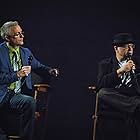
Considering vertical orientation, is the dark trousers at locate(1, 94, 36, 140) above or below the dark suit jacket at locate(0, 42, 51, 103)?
below

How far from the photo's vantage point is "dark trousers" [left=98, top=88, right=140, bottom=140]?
357 centimetres

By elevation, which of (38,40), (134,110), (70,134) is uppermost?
(38,40)

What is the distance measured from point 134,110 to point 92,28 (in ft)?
4.33

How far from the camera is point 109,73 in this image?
154 inches

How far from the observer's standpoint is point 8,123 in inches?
144

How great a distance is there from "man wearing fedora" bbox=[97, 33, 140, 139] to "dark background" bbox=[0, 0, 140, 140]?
56 cm

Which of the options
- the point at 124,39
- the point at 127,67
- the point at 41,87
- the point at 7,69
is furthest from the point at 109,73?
the point at 7,69

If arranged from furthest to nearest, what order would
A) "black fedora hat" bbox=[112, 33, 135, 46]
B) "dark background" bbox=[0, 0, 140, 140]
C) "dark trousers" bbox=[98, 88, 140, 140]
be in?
"dark background" bbox=[0, 0, 140, 140] < "black fedora hat" bbox=[112, 33, 135, 46] < "dark trousers" bbox=[98, 88, 140, 140]

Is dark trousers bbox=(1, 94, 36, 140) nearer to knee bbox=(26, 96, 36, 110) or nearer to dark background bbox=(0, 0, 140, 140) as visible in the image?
knee bbox=(26, 96, 36, 110)

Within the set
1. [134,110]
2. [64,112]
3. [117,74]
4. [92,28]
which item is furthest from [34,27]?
[134,110]

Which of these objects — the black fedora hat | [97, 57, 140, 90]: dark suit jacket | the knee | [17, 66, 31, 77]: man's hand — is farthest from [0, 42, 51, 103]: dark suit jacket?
the black fedora hat

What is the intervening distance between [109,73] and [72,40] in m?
0.83

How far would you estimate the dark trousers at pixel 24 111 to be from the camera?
3635 millimetres

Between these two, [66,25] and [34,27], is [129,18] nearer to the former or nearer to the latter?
[66,25]
